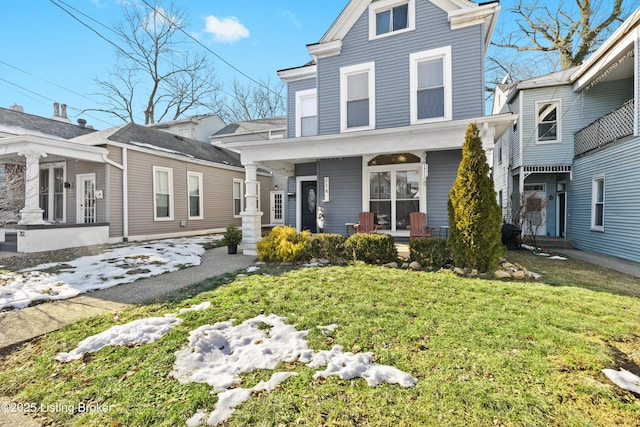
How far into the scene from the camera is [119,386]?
2.38m

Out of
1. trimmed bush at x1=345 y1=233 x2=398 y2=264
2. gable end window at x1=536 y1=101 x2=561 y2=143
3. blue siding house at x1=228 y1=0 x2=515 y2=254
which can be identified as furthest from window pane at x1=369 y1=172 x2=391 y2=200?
gable end window at x1=536 y1=101 x2=561 y2=143

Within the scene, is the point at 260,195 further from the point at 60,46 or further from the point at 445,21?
the point at 445,21

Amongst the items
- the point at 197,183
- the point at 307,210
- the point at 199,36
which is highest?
the point at 199,36

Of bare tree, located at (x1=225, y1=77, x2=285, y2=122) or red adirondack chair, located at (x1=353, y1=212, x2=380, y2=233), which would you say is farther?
bare tree, located at (x1=225, y1=77, x2=285, y2=122)

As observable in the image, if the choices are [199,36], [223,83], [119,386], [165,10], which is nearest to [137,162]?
[199,36]

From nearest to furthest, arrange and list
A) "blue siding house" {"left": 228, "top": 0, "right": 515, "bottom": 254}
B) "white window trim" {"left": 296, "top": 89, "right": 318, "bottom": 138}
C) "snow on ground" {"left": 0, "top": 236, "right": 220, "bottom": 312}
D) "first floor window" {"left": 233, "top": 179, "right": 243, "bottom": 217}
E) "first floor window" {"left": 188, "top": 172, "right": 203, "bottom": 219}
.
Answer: "snow on ground" {"left": 0, "top": 236, "right": 220, "bottom": 312}
"blue siding house" {"left": 228, "top": 0, "right": 515, "bottom": 254}
"white window trim" {"left": 296, "top": 89, "right": 318, "bottom": 138}
"first floor window" {"left": 188, "top": 172, "right": 203, "bottom": 219}
"first floor window" {"left": 233, "top": 179, "right": 243, "bottom": 217}

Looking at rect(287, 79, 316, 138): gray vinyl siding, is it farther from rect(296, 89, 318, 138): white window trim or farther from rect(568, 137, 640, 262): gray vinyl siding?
rect(568, 137, 640, 262): gray vinyl siding

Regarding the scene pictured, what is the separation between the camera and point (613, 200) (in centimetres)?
873

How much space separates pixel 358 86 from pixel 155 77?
811 inches

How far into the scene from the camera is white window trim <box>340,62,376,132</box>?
921 centimetres

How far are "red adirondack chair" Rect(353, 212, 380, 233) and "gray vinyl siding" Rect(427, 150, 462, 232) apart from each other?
158 cm

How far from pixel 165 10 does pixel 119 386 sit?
68.0 ft

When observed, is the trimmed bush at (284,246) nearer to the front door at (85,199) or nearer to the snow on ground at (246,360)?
the snow on ground at (246,360)

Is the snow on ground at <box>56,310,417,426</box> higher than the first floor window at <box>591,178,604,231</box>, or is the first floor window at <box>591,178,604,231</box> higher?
the first floor window at <box>591,178,604,231</box>
